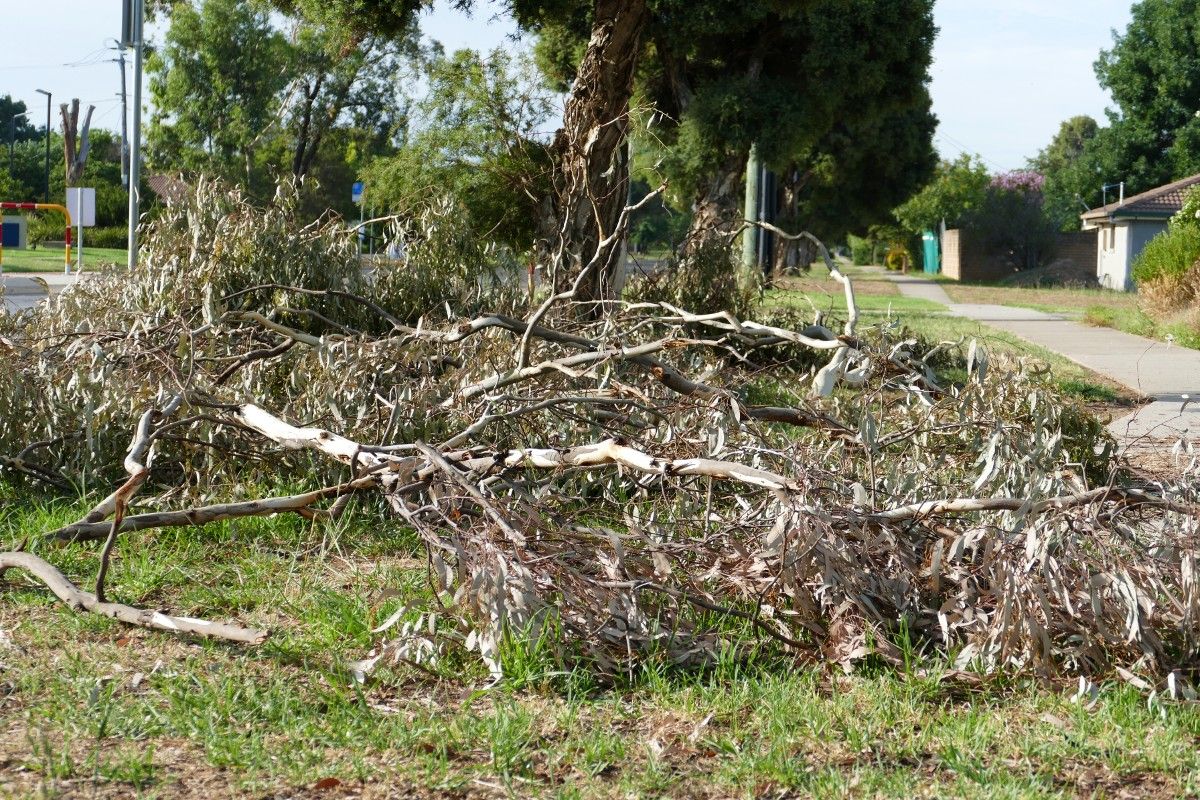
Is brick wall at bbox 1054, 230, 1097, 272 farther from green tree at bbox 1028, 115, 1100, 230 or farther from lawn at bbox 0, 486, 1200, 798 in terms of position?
lawn at bbox 0, 486, 1200, 798

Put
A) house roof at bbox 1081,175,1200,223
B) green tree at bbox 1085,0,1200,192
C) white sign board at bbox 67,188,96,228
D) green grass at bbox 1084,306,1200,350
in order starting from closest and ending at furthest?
green grass at bbox 1084,306,1200,350 < white sign board at bbox 67,188,96,228 < house roof at bbox 1081,175,1200,223 < green tree at bbox 1085,0,1200,192

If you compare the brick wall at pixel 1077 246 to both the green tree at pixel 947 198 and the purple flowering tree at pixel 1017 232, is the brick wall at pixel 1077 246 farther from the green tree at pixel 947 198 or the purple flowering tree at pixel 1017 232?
the green tree at pixel 947 198

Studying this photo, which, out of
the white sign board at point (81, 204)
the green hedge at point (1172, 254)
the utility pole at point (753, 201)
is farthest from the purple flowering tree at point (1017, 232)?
the white sign board at point (81, 204)

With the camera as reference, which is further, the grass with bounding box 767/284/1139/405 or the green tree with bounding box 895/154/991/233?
the green tree with bounding box 895/154/991/233

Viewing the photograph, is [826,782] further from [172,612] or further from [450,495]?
[172,612]

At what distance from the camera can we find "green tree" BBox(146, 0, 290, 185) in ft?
130

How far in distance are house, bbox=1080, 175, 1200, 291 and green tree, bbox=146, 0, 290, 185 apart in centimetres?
2559

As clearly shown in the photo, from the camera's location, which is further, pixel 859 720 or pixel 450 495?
pixel 450 495

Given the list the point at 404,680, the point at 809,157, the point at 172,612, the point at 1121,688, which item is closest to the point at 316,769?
the point at 404,680

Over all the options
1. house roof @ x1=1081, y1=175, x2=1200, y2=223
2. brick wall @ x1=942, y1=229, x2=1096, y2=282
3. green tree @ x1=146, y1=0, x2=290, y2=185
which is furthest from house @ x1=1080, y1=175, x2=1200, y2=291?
green tree @ x1=146, y1=0, x2=290, y2=185

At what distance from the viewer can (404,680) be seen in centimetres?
379

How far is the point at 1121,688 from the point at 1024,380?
9.93ft

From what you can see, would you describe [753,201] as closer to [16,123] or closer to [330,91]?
[330,91]

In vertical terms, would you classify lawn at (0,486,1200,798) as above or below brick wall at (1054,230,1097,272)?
below
